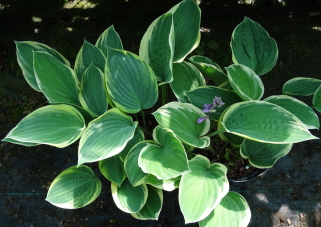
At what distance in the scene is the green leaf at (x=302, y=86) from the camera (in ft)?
4.01

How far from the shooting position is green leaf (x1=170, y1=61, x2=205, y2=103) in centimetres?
A: 121

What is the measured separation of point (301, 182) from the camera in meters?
1.70

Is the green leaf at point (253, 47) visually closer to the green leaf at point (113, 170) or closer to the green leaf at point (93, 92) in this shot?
the green leaf at point (93, 92)

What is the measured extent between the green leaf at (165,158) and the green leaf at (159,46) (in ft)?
0.75

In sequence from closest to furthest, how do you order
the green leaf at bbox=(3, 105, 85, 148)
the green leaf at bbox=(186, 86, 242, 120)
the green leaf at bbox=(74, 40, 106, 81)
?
the green leaf at bbox=(3, 105, 85, 148) < the green leaf at bbox=(186, 86, 242, 120) < the green leaf at bbox=(74, 40, 106, 81)

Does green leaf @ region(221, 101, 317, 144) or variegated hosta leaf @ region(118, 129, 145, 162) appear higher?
green leaf @ region(221, 101, 317, 144)

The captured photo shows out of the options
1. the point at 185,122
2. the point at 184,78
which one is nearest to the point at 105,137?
the point at 185,122

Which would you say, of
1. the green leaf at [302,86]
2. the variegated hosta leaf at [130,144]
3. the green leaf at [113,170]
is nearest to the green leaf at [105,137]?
the variegated hosta leaf at [130,144]

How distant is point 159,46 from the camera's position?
1.16 metres

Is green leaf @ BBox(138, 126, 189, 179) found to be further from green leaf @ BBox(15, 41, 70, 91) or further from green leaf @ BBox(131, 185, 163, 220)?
green leaf @ BBox(15, 41, 70, 91)

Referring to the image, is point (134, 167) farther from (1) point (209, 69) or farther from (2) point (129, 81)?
(1) point (209, 69)

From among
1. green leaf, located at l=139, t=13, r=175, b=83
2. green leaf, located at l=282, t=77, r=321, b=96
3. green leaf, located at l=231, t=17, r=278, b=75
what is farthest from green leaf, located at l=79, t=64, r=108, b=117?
green leaf, located at l=282, t=77, r=321, b=96

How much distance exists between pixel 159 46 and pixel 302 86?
66 cm

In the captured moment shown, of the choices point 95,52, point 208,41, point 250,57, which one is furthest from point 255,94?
point 208,41
